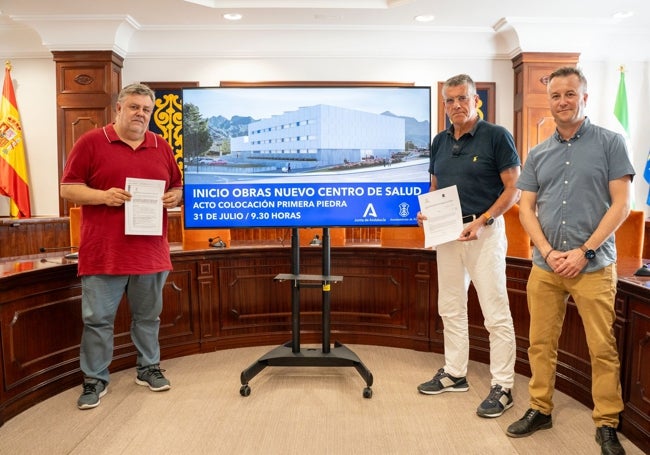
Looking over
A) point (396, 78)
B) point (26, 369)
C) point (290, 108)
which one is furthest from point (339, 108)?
point (396, 78)

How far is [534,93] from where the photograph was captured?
18.7 ft

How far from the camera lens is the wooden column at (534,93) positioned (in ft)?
18.6

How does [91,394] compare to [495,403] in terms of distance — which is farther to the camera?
[91,394]

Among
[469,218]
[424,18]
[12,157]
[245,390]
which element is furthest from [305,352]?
[12,157]

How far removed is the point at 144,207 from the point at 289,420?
1.35 meters

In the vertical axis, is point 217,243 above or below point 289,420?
above

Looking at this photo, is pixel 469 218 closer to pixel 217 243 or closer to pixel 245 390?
pixel 245 390

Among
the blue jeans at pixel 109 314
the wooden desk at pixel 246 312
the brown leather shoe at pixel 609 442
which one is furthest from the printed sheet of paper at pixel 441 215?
the blue jeans at pixel 109 314

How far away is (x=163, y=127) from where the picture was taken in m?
5.87

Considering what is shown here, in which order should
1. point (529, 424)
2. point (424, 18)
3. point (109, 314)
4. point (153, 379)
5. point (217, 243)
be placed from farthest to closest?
point (424, 18) < point (217, 243) < point (153, 379) < point (109, 314) < point (529, 424)

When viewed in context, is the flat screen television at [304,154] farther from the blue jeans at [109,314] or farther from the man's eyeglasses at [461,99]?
the blue jeans at [109,314]

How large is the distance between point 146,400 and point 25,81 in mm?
4818

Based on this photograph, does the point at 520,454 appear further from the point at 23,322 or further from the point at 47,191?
the point at 47,191

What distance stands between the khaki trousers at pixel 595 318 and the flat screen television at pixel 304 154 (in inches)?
33.7
